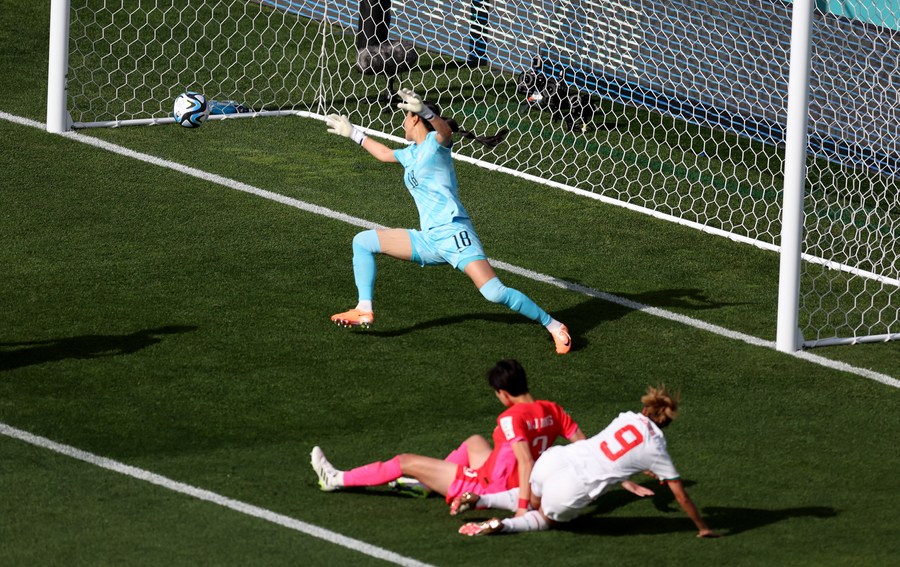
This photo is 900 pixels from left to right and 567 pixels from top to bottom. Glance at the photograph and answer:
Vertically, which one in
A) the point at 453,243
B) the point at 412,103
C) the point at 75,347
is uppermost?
the point at 412,103

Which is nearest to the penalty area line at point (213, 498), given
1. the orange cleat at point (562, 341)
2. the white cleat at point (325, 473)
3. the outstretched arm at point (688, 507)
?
the white cleat at point (325, 473)

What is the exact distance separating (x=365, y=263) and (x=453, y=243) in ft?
2.20

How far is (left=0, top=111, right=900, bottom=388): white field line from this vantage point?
11602 millimetres

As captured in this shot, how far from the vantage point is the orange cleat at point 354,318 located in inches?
449

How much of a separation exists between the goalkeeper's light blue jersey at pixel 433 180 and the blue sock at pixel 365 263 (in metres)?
0.42

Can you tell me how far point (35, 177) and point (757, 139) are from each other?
7029mm

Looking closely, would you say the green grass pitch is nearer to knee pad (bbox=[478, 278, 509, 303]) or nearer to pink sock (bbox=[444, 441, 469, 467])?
pink sock (bbox=[444, 441, 469, 467])

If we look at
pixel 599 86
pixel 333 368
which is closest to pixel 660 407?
pixel 333 368

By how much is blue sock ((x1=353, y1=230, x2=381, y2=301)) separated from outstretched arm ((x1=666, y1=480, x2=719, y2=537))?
11.8 feet

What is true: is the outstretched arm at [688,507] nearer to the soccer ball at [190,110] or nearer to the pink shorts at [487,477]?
the pink shorts at [487,477]

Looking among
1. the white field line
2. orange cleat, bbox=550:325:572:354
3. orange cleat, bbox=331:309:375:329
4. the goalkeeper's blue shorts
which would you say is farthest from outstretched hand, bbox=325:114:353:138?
the white field line

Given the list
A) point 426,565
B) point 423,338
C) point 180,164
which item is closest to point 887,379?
point 423,338

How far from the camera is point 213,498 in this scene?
350 inches

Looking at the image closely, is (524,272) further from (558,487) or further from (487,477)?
(558,487)
